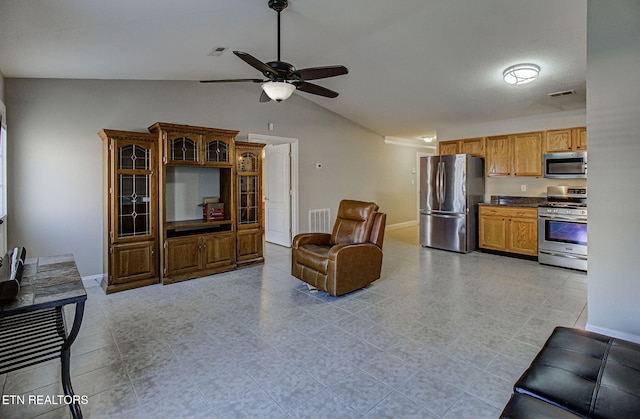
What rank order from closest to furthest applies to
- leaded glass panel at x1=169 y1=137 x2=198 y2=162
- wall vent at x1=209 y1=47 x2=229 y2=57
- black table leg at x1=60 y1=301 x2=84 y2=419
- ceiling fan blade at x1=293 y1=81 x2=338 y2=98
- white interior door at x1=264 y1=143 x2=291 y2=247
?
black table leg at x1=60 y1=301 x2=84 y2=419 < ceiling fan blade at x1=293 y1=81 x2=338 y2=98 < wall vent at x1=209 y1=47 x2=229 y2=57 < leaded glass panel at x1=169 y1=137 x2=198 y2=162 < white interior door at x1=264 y1=143 x2=291 y2=247

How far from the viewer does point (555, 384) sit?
139cm

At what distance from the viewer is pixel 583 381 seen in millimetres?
1400

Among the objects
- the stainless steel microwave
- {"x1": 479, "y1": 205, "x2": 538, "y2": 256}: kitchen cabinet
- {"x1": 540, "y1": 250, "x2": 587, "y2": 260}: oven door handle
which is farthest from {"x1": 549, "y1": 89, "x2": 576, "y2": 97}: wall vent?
{"x1": 540, "y1": 250, "x2": 587, "y2": 260}: oven door handle

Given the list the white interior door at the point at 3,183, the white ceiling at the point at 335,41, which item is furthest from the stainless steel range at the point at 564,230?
the white interior door at the point at 3,183

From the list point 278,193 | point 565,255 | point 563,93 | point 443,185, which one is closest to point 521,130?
point 563,93

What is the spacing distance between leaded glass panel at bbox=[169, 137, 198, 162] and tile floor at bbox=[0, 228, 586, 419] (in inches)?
61.8

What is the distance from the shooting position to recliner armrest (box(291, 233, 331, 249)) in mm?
4016

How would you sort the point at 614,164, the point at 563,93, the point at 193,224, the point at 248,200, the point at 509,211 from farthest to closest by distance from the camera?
the point at 509,211
the point at 248,200
the point at 563,93
the point at 193,224
the point at 614,164

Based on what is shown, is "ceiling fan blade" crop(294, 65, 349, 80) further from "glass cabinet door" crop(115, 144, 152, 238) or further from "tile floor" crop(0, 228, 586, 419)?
"glass cabinet door" crop(115, 144, 152, 238)

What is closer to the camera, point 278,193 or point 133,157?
point 133,157

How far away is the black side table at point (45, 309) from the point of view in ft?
5.39

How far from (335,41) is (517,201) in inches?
165

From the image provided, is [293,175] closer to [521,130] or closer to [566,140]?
[521,130]

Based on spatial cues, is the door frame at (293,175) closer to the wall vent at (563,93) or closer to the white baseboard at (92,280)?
the white baseboard at (92,280)
